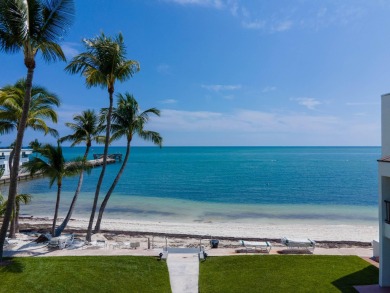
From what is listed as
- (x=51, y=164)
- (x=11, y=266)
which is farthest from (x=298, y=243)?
(x=51, y=164)

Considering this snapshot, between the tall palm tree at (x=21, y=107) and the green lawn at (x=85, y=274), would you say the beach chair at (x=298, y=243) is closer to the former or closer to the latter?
the green lawn at (x=85, y=274)

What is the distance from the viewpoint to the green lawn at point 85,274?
402 inches

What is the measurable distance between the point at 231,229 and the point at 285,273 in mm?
13840

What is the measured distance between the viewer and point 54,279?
10656 mm

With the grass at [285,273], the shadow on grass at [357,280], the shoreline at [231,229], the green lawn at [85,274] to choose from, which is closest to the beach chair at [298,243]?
the grass at [285,273]

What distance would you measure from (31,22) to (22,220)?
74.2ft

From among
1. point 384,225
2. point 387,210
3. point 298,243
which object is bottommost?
point 298,243

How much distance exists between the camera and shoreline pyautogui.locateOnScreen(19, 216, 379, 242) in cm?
2212

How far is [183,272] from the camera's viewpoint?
38.7ft

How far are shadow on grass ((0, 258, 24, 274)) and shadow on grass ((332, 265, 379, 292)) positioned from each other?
11042mm

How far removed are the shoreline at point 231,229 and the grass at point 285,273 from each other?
8.31 m

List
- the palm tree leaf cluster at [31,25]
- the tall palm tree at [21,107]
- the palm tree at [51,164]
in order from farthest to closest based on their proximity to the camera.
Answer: the palm tree at [51,164]
the tall palm tree at [21,107]
the palm tree leaf cluster at [31,25]

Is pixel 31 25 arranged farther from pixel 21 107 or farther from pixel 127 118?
pixel 127 118

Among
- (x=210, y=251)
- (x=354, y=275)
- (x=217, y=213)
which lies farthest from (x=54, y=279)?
(x=217, y=213)
